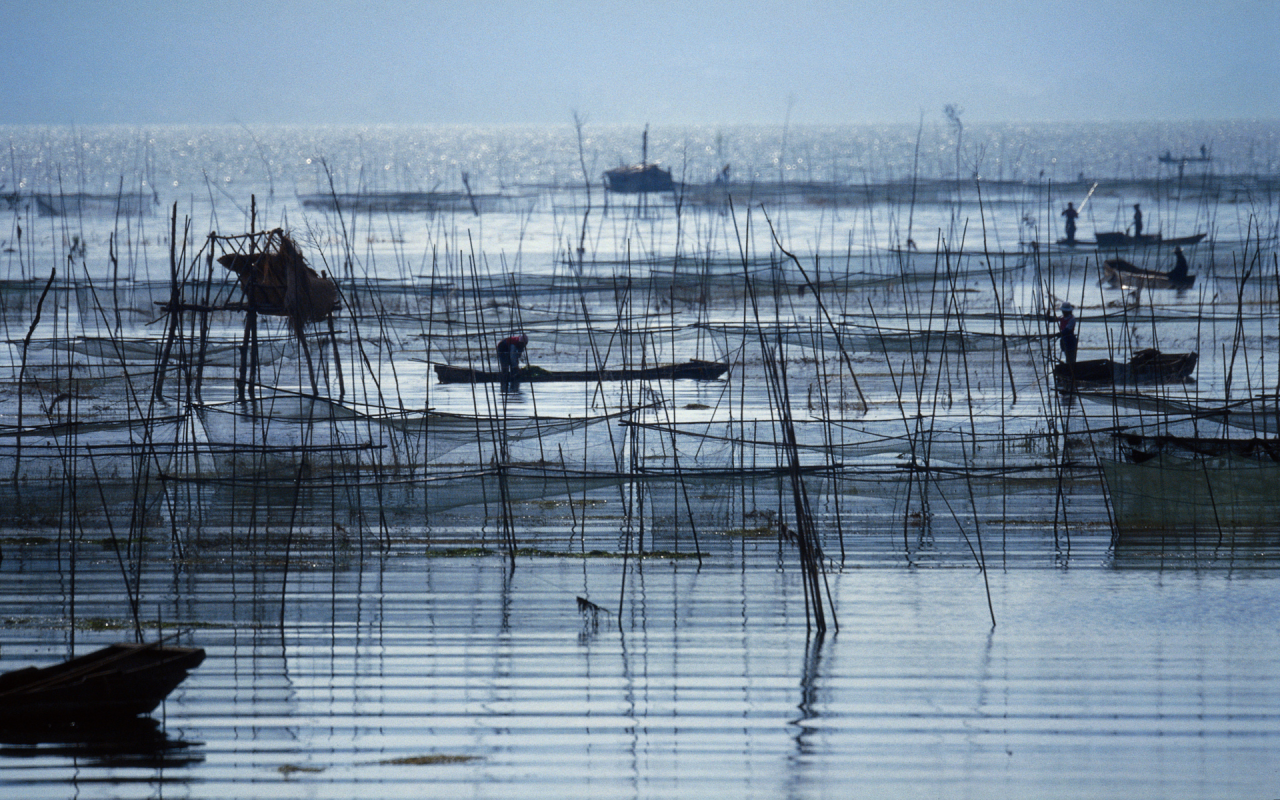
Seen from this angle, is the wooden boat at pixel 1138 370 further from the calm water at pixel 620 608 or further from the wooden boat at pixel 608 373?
the wooden boat at pixel 608 373

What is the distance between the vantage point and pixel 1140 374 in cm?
907

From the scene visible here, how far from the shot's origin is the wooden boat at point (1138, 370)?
8789 millimetres

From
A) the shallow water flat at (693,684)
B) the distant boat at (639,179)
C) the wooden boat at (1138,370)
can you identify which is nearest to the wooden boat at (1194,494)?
the shallow water flat at (693,684)

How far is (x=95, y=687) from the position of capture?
11.8 ft

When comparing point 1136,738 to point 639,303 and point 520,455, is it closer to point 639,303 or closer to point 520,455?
point 520,455

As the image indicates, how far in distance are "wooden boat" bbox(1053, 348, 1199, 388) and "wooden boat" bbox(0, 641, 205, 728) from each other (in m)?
6.69

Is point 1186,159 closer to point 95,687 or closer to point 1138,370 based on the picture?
point 1138,370

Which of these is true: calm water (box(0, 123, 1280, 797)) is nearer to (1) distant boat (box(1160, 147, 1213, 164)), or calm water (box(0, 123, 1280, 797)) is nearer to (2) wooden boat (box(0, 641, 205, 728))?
(2) wooden boat (box(0, 641, 205, 728))

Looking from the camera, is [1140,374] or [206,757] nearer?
[206,757]

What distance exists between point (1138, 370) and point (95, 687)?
768cm

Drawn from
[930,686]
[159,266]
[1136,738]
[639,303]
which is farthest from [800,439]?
[159,266]

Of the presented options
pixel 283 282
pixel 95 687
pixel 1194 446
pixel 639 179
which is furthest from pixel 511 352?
pixel 639 179

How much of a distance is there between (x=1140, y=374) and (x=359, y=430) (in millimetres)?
5795

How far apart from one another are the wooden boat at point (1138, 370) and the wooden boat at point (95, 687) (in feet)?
21.9
